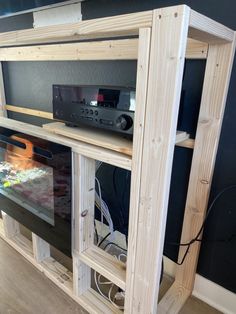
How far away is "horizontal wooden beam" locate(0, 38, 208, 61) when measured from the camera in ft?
2.99

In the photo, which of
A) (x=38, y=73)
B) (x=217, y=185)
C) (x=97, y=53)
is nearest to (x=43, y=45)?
(x=38, y=73)

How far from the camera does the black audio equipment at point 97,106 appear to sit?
2.45 ft

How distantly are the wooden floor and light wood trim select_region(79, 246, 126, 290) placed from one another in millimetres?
301

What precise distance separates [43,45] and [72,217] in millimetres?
1116

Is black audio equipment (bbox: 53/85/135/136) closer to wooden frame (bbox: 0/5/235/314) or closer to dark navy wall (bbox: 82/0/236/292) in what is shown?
wooden frame (bbox: 0/5/235/314)

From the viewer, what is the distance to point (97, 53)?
1.19 metres

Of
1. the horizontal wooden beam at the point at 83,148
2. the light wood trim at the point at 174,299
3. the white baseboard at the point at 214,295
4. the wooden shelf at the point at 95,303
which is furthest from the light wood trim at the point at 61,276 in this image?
the horizontal wooden beam at the point at 83,148

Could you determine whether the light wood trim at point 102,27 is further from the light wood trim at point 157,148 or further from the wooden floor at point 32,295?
the wooden floor at point 32,295

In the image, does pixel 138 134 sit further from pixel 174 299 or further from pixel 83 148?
pixel 174 299

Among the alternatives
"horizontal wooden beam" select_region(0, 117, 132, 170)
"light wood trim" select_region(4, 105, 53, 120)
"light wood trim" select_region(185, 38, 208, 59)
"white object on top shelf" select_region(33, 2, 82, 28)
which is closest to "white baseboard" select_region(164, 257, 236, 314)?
"horizontal wooden beam" select_region(0, 117, 132, 170)

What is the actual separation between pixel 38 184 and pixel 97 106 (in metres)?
0.55

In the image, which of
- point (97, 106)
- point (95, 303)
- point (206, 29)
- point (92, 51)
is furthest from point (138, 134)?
point (95, 303)

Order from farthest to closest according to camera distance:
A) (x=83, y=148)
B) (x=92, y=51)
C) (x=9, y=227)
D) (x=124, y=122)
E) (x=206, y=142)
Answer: (x=9, y=227)
(x=92, y=51)
(x=206, y=142)
(x=83, y=148)
(x=124, y=122)

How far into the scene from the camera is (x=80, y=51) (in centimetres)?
125
